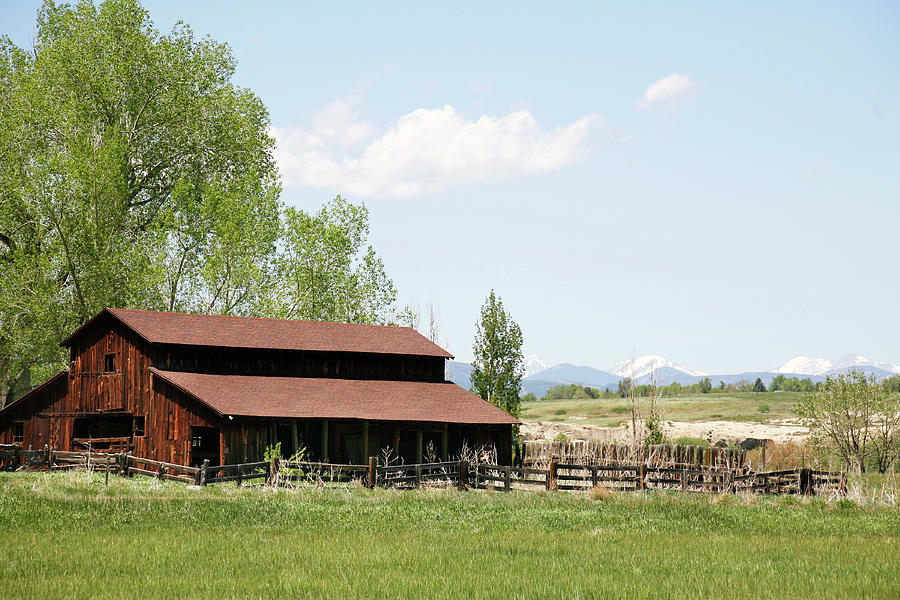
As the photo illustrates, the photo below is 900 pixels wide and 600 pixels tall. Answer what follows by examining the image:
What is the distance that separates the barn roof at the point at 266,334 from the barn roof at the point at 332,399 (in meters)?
1.62

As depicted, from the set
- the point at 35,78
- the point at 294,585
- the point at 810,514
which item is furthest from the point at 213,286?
the point at 294,585

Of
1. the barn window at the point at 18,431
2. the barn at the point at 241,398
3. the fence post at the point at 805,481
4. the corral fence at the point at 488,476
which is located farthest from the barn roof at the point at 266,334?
the fence post at the point at 805,481

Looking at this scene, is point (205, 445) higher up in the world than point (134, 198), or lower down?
lower down

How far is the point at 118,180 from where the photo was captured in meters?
50.8

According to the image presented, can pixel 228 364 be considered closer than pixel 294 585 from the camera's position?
No

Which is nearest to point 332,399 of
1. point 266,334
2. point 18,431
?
point 266,334

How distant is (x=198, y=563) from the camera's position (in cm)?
1798

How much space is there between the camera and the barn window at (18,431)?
149 ft

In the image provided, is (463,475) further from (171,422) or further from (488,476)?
(171,422)

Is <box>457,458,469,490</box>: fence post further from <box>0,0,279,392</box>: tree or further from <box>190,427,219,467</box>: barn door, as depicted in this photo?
<box>0,0,279,392</box>: tree

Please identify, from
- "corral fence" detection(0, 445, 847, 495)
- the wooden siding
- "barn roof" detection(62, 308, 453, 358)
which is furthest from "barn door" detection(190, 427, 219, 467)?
"corral fence" detection(0, 445, 847, 495)

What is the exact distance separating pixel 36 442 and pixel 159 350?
8568mm

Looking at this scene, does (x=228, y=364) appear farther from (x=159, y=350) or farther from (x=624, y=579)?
(x=624, y=579)

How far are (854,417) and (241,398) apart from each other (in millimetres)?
29130
